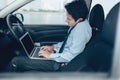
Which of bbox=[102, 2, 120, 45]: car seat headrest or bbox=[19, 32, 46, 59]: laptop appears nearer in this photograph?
bbox=[102, 2, 120, 45]: car seat headrest

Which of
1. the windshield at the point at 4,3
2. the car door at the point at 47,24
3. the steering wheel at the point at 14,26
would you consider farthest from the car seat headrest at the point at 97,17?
the windshield at the point at 4,3

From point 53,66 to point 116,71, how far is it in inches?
48.6

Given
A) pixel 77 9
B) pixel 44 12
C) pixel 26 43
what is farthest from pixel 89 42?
pixel 44 12

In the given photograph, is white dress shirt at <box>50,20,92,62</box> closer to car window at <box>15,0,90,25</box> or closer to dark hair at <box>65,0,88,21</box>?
dark hair at <box>65,0,88,21</box>

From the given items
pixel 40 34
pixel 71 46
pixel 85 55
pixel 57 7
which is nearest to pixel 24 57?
pixel 71 46

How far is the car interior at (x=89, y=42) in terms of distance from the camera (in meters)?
2.29

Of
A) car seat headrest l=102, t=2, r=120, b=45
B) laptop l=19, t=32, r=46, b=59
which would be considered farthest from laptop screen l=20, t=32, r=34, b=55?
car seat headrest l=102, t=2, r=120, b=45

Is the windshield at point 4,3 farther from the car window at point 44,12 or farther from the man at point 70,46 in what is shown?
the man at point 70,46

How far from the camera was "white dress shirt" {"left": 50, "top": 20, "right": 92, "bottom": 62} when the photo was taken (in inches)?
112

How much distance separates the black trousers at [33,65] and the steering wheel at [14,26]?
33 cm

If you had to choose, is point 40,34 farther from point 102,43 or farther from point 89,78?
point 89,78

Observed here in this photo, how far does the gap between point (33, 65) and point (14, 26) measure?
70 centimetres

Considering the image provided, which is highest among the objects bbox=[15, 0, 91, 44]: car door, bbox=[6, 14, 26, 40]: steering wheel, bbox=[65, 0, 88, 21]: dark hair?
bbox=[65, 0, 88, 21]: dark hair

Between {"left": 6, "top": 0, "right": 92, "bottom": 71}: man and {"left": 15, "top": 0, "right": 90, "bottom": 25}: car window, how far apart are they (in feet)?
1.48
